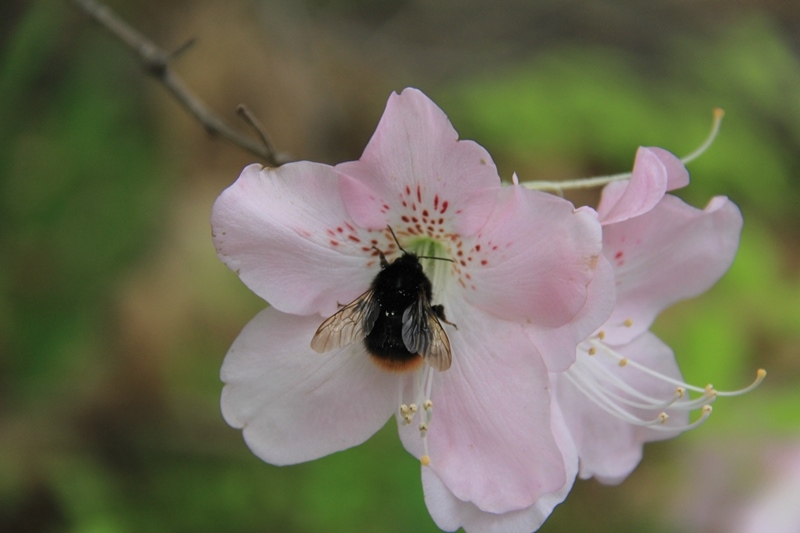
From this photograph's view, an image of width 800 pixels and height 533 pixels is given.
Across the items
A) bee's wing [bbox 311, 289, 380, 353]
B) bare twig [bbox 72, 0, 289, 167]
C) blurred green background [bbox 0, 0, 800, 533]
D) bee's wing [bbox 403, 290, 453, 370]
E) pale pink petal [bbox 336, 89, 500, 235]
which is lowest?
blurred green background [bbox 0, 0, 800, 533]

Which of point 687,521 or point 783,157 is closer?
point 687,521

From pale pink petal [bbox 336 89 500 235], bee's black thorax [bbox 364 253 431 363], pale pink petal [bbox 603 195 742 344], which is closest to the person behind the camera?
pale pink petal [bbox 336 89 500 235]

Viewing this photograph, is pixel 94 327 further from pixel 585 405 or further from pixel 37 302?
pixel 585 405

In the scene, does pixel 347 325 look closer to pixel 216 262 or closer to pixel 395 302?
pixel 395 302

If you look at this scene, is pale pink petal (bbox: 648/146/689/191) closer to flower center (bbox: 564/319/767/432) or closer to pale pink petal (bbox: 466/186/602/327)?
pale pink petal (bbox: 466/186/602/327)

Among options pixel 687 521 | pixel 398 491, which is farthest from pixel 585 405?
pixel 687 521

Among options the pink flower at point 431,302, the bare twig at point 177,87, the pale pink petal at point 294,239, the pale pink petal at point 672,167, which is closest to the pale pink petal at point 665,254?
the pale pink petal at point 672,167

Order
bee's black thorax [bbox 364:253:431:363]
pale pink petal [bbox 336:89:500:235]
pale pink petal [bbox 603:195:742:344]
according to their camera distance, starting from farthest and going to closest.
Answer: pale pink petal [bbox 603:195:742:344] → bee's black thorax [bbox 364:253:431:363] → pale pink petal [bbox 336:89:500:235]

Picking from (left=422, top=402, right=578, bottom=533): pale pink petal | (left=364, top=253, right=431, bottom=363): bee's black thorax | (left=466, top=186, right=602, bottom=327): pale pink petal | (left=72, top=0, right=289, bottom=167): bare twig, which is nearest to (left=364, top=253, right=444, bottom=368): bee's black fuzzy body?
(left=364, top=253, right=431, bottom=363): bee's black thorax
